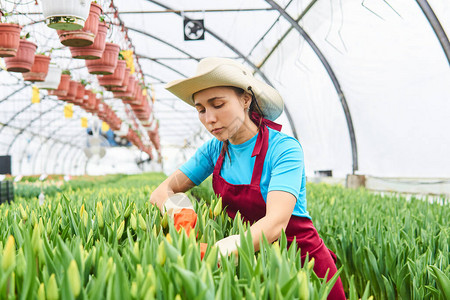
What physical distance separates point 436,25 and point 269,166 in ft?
11.9

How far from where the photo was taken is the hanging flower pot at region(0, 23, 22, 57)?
2.65m

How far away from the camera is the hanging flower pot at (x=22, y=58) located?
10.2ft

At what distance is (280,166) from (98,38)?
202 centimetres

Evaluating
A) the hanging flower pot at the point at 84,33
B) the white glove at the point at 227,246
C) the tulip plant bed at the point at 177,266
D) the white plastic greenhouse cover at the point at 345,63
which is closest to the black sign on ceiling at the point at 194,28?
the white plastic greenhouse cover at the point at 345,63

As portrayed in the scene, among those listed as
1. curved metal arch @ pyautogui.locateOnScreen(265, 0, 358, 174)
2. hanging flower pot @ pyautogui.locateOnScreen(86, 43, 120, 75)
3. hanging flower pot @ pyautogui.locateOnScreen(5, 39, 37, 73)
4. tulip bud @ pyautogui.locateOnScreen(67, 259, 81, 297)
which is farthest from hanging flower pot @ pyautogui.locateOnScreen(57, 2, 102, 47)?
curved metal arch @ pyautogui.locateOnScreen(265, 0, 358, 174)

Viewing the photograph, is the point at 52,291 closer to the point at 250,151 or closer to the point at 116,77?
the point at 250,151

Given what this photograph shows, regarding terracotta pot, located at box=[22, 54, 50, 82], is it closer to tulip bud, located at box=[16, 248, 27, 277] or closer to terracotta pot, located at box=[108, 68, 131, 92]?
terracotta pot, located at box=[108, 68, 131, 92]

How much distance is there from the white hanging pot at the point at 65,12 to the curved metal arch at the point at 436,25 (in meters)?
3.60

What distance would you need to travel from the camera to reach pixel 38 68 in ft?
12.0

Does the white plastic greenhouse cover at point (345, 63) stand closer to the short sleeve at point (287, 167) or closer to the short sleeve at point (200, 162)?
the short sleeve at point (200, 162)

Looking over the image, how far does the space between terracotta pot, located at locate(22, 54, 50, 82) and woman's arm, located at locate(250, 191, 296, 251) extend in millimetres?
3044

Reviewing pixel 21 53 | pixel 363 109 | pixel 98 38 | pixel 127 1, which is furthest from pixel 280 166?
pixel 127 1

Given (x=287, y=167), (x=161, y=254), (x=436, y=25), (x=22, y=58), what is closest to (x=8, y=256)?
(x=161, y=254)

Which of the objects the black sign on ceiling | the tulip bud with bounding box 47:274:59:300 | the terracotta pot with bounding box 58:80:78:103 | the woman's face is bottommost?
the tulip bud with bounding box 47:274:59:300
